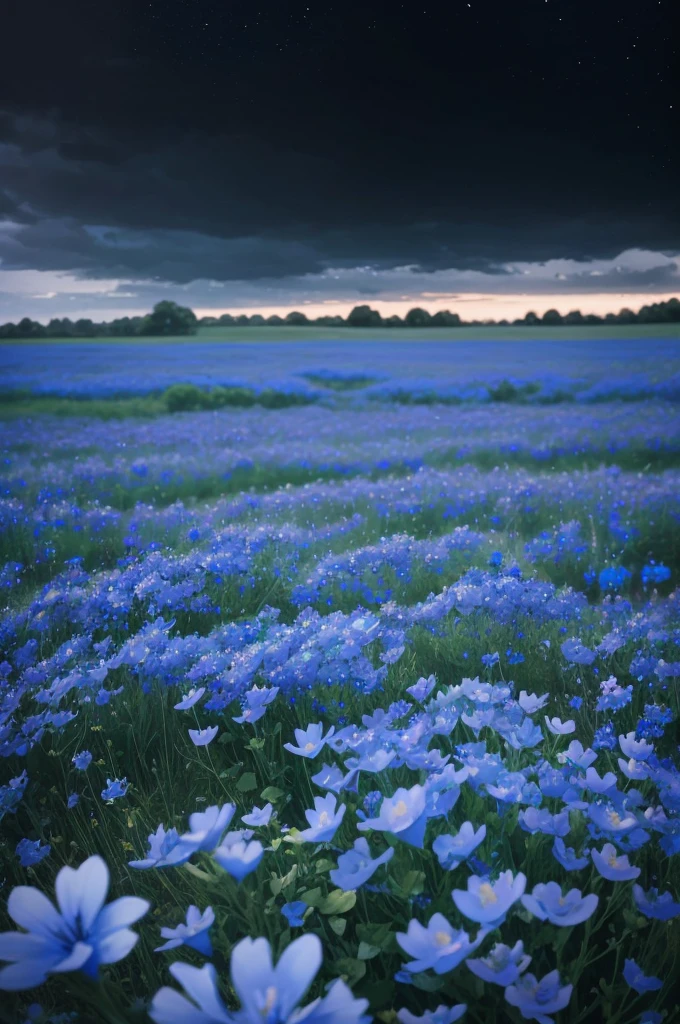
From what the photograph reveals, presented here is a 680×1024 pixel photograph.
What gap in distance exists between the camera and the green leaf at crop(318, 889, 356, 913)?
882 mm

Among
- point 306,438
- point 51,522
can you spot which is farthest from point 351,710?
point 306,438

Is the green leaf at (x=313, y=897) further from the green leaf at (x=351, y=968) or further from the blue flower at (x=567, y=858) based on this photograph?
the blue flower at (x=567, y=858)

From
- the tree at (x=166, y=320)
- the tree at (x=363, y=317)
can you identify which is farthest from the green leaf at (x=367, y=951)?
the tree at (x=363, y=317)

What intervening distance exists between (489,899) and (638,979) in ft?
0.72

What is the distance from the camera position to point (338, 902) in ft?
2.93

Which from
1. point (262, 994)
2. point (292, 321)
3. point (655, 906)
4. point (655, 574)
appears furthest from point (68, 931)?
point (292, 321)

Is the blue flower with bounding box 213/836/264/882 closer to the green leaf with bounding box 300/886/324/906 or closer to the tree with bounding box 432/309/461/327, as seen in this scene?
the green leaf with bounding box 300/886/324/906

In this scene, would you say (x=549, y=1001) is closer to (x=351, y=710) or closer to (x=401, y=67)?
(x=351, y=710)

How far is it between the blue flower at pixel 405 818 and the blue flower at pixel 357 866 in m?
0.03

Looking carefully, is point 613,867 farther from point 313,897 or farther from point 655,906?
point 313,897

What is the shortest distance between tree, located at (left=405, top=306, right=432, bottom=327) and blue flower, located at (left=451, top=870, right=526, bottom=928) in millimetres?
2108

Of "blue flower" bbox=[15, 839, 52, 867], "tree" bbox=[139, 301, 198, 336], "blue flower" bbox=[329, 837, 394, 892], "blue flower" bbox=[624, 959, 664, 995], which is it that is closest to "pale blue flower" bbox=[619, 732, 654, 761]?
"blue flower" bbox=[624, 959, 664, 995]

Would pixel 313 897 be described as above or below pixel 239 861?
below

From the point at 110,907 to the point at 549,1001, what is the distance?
19.4 inches
